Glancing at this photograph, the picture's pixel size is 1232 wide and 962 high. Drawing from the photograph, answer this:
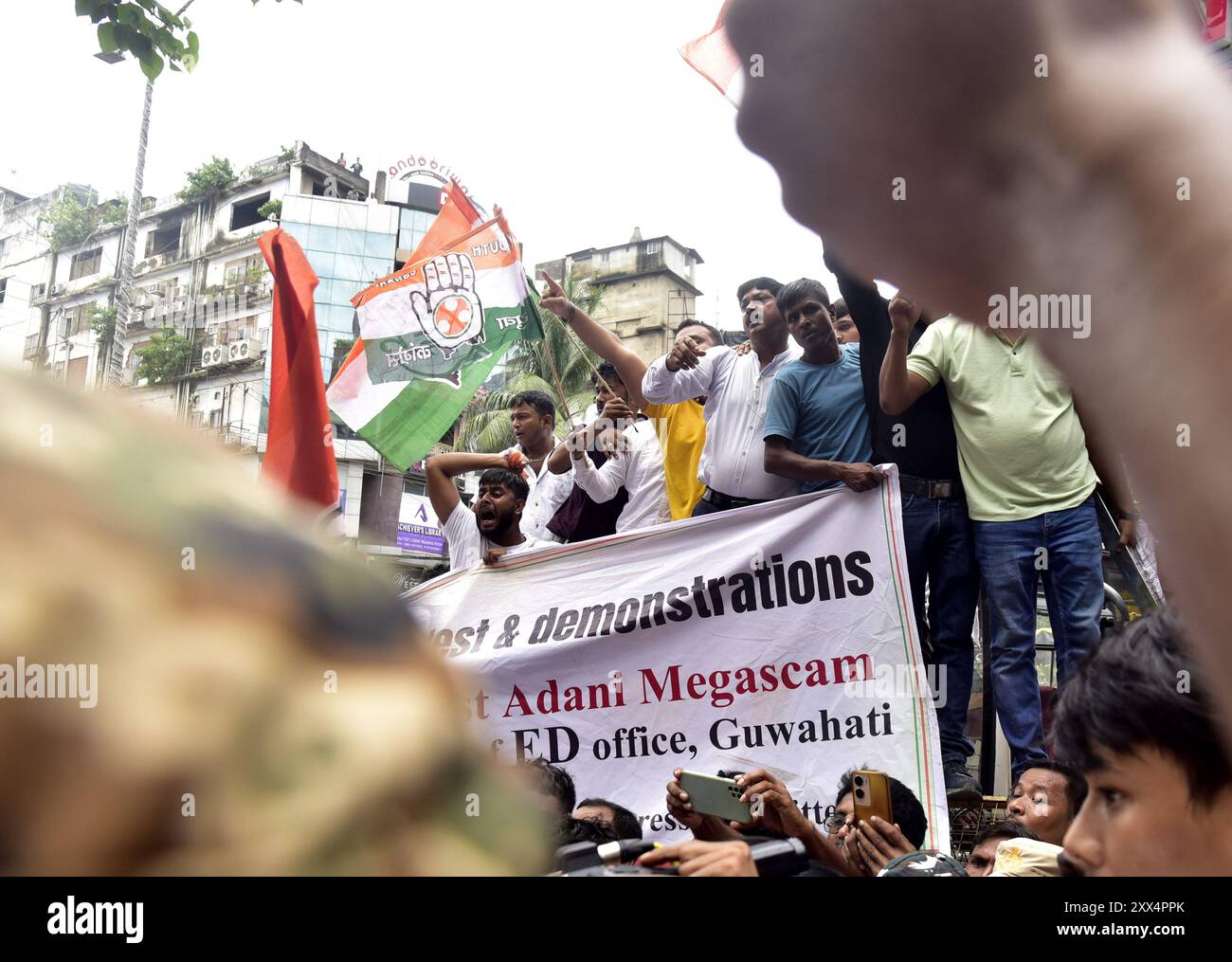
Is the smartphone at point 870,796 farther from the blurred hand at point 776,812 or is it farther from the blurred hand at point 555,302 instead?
the blurred hand at point 555,302

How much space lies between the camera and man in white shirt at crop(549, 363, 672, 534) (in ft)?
16.1

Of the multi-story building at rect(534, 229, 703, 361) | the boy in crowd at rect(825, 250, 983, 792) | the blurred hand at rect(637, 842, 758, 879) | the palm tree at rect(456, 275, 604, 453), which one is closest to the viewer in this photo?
the blurred hand at rect(637, 842, 758, 879)

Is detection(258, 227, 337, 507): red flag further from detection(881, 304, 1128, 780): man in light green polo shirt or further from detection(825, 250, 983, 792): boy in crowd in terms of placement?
detection(881, 304, 1128, 780): man in light green polo shirt

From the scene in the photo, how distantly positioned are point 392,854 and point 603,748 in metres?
3.63

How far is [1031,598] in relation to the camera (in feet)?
11.8

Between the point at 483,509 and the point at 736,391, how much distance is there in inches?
55.5

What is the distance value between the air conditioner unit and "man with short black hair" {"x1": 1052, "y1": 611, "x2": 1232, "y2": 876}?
1298 inches

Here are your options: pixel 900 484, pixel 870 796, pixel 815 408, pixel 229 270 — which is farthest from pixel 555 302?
pixel 229 270

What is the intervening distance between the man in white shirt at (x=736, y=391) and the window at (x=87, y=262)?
1513 inches

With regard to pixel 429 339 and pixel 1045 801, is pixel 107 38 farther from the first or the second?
pixel 1045 801

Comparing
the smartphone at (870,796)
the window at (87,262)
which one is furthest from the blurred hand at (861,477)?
the window at (87,262)

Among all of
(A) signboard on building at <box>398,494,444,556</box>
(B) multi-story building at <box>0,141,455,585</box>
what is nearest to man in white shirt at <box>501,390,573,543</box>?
(B) multi-story building at <box>0,141,455,585</box>
